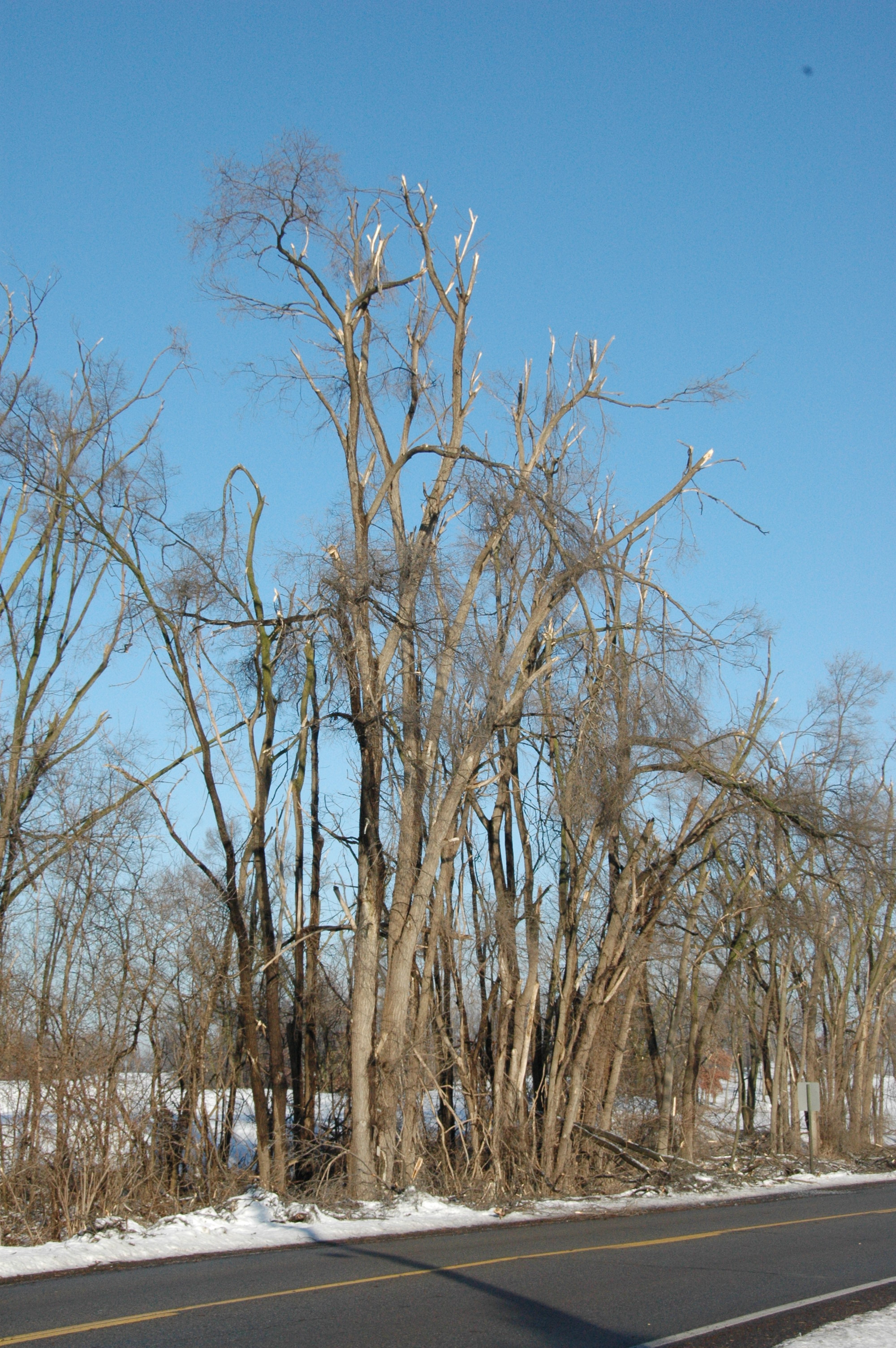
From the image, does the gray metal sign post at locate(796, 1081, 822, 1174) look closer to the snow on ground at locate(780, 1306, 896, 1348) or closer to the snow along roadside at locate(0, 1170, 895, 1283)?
the snow along roadside at locate(0, 1170, 895, 1283)

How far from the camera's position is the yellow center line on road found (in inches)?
263

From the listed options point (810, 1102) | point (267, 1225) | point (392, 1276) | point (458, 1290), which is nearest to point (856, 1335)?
point (458, 1290)

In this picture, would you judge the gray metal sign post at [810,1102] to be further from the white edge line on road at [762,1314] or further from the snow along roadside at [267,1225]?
the white edge line on road at [762,1314]

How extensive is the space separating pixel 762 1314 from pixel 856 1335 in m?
0.87

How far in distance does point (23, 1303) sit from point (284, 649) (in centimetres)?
906

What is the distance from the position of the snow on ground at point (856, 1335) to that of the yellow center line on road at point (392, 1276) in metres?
3.30

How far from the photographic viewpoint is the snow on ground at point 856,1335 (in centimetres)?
616

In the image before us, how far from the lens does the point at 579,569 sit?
15.2 metres

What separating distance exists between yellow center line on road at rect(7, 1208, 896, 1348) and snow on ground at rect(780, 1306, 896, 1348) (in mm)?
3301

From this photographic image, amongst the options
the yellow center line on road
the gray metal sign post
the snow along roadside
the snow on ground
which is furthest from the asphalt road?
the gray metal sign post

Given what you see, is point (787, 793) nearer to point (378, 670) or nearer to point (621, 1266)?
point (378, 670)

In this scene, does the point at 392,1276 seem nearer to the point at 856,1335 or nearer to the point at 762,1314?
the point at 762,1314

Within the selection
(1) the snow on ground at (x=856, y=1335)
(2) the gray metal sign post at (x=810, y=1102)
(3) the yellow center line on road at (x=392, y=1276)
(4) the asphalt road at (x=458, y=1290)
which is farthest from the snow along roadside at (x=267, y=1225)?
(2) the gray metal sign post at (x=810, y=1102)

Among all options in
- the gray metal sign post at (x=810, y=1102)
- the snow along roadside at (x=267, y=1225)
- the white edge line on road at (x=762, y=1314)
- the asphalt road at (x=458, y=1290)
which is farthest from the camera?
the gray metal sign post at (x=810, y=1102)
